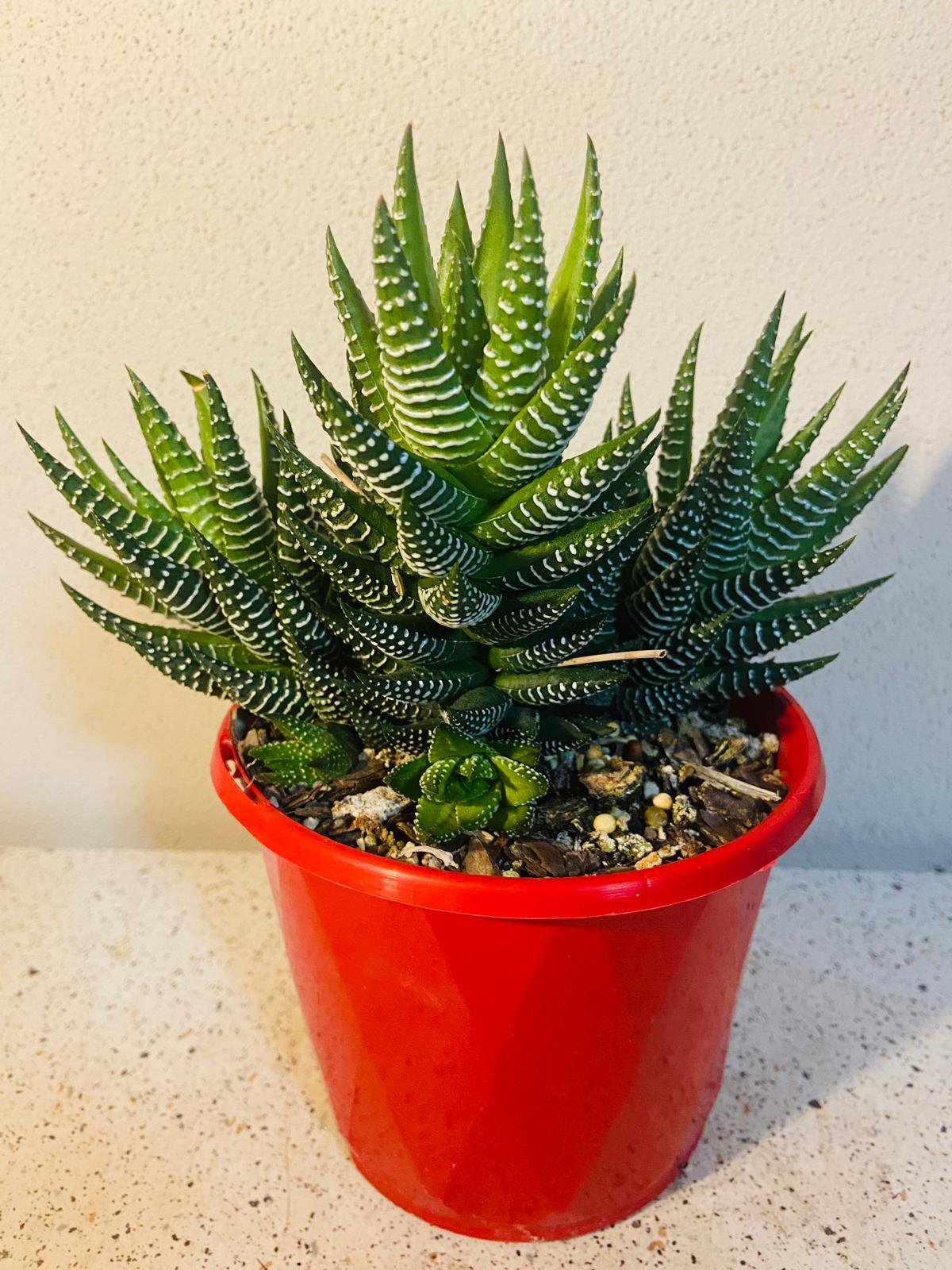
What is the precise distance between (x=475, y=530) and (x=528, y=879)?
0.20 m

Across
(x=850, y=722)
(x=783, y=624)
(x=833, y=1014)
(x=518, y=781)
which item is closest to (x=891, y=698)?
(x=850, y=722)

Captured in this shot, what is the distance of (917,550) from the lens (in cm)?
99

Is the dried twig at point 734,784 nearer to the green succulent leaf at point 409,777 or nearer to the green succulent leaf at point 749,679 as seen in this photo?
the green succulent leaf at point 749,679

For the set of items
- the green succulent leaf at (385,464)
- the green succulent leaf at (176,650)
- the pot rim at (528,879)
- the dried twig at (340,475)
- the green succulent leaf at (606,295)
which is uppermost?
the green succulent leaf at (606,295)

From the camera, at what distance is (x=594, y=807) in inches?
25.7

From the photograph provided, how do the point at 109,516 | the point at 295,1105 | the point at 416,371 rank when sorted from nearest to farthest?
Answer: the point at 416,371, the point at 109,516, the point at 295,1105

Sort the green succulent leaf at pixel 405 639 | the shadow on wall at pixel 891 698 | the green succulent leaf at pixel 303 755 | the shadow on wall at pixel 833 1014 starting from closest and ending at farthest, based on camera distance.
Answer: the green succulent leaf at pixel 405 639
the green succulent leaf at pixel 303 755
the shadow on wall at pixel 833 1014
the shadow on wall at pixel 891 698

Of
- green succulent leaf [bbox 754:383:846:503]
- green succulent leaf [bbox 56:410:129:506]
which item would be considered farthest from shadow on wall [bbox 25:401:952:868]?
green succulent leaf [bbox 56:410:129:506]

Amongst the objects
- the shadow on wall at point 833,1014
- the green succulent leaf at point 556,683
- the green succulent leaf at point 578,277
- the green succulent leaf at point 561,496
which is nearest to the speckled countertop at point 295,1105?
the shadow on wall at point 833,1014

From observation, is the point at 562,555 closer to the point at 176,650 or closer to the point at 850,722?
the point at 176,650

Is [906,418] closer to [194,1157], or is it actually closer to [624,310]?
[624,310]

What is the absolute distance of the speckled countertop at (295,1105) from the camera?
70cm

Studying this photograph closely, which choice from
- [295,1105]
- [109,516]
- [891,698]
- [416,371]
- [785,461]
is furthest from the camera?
[891,698]

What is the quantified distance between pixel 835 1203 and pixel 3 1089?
67 cm
